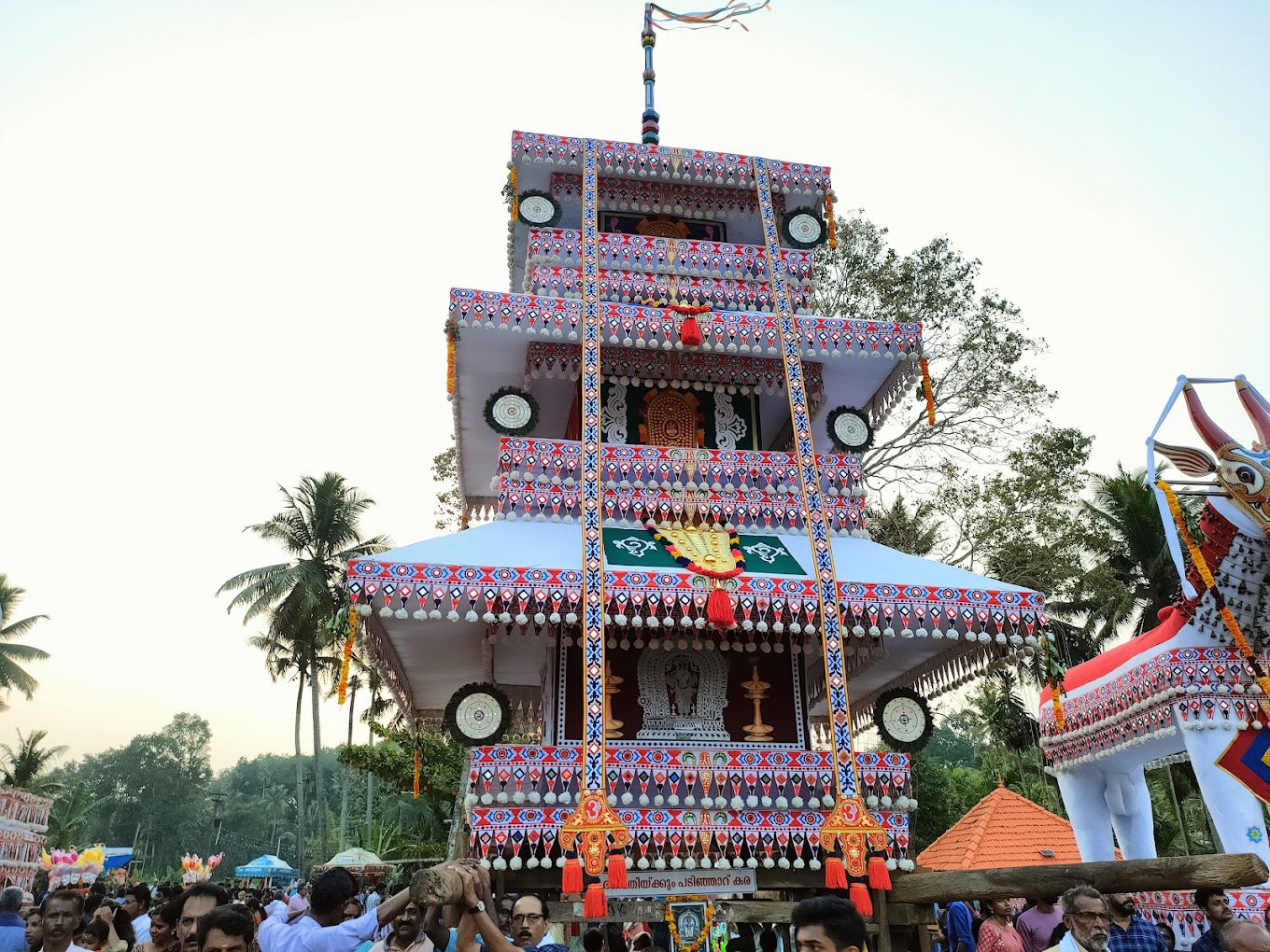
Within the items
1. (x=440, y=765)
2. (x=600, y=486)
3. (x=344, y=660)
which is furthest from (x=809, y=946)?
(x=440, y=765)

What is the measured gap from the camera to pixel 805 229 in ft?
50.3

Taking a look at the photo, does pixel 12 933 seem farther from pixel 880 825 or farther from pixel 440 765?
pixel 440 765

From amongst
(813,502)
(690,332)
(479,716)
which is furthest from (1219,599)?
(479,716)

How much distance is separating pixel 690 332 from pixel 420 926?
9.99 meters

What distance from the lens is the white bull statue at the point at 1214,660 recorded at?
1044cm

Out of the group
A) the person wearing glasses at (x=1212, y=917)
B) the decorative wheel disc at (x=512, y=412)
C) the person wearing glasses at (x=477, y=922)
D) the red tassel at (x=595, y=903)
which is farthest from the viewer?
the decorative wheel disc at (x=512, y=412)

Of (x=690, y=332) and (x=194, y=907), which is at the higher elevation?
(x=690, y=332)

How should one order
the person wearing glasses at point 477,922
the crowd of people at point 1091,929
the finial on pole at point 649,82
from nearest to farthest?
Result: the person wearing glasses at point 477,922, the crowd of people at point 1091,929, the finial on pole at point 649,82

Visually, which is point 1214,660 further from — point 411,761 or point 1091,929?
point 411,761

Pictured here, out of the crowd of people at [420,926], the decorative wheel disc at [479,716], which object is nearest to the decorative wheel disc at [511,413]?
the decorative wheel disc at [479,716]

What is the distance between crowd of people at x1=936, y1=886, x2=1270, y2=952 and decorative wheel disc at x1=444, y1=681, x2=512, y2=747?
5345 millimetres

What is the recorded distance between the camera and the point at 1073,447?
1927 centimetres

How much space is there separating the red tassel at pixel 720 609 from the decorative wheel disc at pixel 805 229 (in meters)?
7.17

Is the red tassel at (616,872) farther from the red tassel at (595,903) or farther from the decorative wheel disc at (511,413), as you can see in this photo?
the decorative wheel disc at (511,413)
